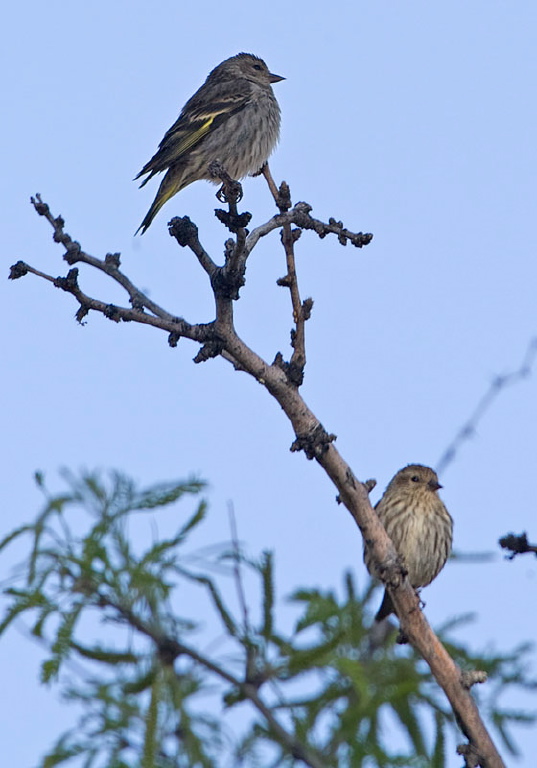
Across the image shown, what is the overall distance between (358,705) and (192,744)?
552 millimetres

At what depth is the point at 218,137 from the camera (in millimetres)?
10008

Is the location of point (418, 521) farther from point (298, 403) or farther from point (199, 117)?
point (199, 117)

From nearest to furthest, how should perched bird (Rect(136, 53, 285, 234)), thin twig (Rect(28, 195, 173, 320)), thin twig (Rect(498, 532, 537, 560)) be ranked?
thin twig (Rect(498, 532, 537, 560))
thin twig (Rect(28, 195, 173, 320))
perched bird (Rect(136, 53, 285, 234))

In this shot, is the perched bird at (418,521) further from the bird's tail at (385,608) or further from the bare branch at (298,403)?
the bare branch at (298,403)

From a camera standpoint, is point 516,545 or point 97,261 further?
point 97,261

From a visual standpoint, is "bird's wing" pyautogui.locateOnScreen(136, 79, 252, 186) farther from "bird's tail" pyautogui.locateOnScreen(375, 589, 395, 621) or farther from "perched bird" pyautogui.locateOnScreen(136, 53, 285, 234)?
"bird's tail" pyautogui.locateOnScreen(375, 589, 395, 621)

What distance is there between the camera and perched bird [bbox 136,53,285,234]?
970 centimetres

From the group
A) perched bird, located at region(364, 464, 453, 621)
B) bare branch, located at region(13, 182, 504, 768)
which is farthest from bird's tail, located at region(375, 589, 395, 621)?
bare branch, located at region(13, 182, 504, 768)

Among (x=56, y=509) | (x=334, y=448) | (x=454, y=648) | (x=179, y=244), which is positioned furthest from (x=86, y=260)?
(x=454, y=648)

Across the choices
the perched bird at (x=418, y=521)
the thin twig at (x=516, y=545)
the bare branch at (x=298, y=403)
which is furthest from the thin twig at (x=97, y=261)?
the perched bird at (x=418, y=521)

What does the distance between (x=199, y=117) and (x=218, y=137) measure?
405 millimetres

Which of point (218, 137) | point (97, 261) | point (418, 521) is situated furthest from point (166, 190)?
point (97, 261)

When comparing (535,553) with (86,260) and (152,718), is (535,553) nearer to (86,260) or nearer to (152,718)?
(152,718)

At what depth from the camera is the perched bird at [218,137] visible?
31.8 feet
